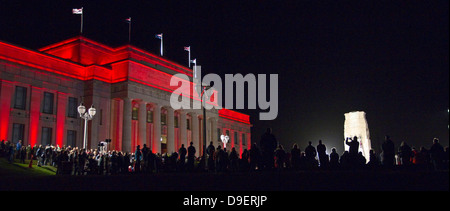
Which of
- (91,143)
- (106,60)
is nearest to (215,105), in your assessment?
(106,60)

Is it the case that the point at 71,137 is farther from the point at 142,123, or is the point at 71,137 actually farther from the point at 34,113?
the point at 142,123

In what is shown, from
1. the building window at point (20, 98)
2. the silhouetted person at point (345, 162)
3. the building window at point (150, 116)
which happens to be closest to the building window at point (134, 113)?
the building window at point (150, 116)

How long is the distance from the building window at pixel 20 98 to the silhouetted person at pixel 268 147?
26.8m

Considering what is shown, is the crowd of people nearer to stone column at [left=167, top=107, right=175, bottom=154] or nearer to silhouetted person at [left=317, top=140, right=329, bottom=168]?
silhouetted person at [left=317, top=140, right=329, bottom=168]

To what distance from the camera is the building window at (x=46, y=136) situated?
35.8 metres

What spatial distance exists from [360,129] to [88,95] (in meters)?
29.7

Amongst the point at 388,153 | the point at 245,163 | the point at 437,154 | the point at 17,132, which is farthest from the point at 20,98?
the point at 437,154

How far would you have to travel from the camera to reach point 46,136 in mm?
36031

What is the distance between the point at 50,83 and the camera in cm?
3656

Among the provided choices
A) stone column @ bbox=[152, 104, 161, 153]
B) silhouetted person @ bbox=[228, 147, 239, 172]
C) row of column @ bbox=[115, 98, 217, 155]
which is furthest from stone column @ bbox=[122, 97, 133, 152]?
silhouetted person @ bbox=[228, 147, 239, 172]

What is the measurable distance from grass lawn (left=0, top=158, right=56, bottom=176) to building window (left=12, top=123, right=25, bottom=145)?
27.3 ft
